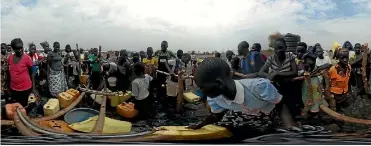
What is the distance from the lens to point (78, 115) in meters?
4.04

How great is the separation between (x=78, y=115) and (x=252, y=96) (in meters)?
2.20

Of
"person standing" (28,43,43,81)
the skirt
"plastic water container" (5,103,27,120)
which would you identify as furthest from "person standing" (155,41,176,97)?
"plastic water container" (5,103,27,120)

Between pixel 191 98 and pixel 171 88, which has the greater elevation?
pixel 171 88

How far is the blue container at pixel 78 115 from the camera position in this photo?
3.97m

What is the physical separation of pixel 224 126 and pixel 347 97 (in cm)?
194

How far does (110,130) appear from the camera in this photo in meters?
3.59

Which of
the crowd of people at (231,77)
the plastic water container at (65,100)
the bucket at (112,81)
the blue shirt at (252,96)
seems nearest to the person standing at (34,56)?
the crowd of people at (231,77)

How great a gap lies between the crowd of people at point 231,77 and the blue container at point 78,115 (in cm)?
62

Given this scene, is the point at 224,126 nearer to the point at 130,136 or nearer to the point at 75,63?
the point at 130,136

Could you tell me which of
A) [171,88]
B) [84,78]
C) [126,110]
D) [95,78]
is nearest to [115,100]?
[126,110]

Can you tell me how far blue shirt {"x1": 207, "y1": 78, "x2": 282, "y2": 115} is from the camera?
252cm

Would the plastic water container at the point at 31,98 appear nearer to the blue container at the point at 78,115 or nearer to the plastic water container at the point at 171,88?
the blue container at the point at 78,115

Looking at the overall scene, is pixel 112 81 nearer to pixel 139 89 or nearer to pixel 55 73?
pixel 55 73

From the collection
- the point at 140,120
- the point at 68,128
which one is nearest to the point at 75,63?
the point at 140,120
